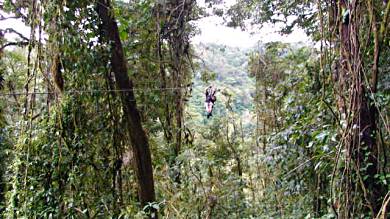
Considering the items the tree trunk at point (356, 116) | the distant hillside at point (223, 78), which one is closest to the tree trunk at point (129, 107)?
the tree trunk at point (356, 116)

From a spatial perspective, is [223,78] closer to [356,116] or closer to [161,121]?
[161,121]

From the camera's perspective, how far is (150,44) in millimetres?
4141

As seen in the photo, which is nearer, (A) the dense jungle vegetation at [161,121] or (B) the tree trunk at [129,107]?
(A) the dense jungle vegetation at [161,121]

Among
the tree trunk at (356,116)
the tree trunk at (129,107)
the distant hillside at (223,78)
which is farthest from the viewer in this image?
the distant hillside at (223,78)

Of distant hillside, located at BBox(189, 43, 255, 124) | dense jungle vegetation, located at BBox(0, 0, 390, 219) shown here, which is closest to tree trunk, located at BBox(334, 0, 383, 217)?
dense jungle vegetation, located at BBox(0, 0, 390, 219)

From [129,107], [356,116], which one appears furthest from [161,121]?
[356,116]

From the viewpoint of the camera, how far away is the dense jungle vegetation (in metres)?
1.74

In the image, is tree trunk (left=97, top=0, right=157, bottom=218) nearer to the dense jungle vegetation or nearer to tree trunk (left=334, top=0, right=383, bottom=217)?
the dense jungle vegetation

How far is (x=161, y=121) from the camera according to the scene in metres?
4.52

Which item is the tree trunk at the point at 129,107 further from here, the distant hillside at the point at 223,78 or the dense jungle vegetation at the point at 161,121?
the distant hillside at the point at 223,78

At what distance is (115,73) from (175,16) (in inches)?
71.5

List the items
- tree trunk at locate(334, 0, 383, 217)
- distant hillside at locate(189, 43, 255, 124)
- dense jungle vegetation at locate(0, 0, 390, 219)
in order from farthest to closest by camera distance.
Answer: distant hillside at locate(189, 43, 255, 124) → dense jungle vegetation at locate(0, 0, 390, 219) → tree trunk at locate(334, 0, 383, 217)

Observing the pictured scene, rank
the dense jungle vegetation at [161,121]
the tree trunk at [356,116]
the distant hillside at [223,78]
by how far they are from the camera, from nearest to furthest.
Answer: the tree trunk at [356,116] < the dense jungle vegetation at [161,121] < the distant hillside at [223,78]

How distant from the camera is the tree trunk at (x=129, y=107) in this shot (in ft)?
9.23
